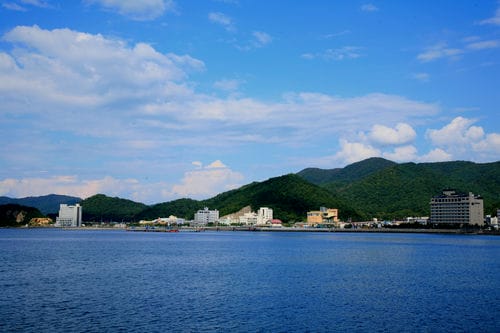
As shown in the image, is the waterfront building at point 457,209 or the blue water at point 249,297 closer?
the blue water at point 249,297

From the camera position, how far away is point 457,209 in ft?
580

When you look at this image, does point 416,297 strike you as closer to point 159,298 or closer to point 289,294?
point 289,294

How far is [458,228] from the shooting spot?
17088 cm

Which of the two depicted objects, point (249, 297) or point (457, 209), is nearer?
point (249, 297)

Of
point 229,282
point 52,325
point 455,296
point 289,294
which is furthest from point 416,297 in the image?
point 52,325

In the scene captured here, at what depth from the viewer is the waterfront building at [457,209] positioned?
172 metres

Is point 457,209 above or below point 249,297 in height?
above

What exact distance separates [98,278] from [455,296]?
107 feet

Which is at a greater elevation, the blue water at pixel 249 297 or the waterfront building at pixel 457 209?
the waterfront building at pixel 457 209

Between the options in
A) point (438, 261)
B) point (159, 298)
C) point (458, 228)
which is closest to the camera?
point (159, 298)

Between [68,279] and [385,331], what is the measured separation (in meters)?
31.8

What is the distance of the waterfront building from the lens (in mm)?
171875

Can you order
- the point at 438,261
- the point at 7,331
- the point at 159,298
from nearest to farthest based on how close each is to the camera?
1. the point at 7,331
2. the point at 159,298
3. the point at 438,261

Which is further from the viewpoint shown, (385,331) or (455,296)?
(455,296)
